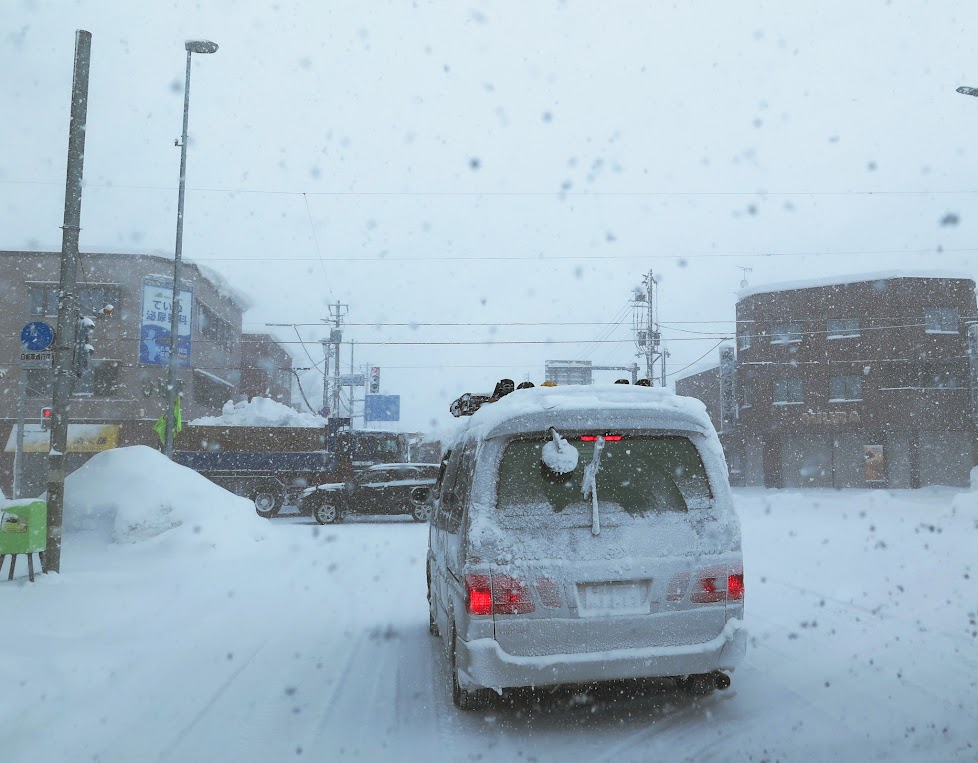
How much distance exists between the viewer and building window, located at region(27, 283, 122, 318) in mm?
37281

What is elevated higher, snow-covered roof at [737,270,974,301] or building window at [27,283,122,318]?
snow-covered roof at [737,270,974,301]

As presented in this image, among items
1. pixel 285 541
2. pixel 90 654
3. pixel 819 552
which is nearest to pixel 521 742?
pixel 90 654

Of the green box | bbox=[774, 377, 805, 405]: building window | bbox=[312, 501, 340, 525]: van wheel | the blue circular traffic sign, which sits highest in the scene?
bbox=[774, 377, 805, 405]: building window

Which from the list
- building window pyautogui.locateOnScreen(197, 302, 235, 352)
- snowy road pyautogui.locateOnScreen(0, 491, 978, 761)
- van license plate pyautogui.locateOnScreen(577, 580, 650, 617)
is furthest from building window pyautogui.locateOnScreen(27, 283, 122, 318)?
van license plate pyautogui.locateOnScreen(577, 580, 650, 617)

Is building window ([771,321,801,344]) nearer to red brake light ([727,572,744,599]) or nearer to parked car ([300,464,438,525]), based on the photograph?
parked car ([300,464,438,525])

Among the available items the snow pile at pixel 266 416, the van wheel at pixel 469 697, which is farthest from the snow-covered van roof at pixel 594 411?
the snow pile at pixel 266 416

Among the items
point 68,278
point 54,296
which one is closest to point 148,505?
point 68,278

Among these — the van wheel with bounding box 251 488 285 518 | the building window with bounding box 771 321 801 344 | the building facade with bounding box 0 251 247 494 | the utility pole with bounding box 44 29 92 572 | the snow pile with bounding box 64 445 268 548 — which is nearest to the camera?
the utility pole with bounding box 44 29 92 572

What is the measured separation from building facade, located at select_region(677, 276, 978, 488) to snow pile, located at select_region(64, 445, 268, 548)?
3420 centimetres

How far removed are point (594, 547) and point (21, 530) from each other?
8.30 m

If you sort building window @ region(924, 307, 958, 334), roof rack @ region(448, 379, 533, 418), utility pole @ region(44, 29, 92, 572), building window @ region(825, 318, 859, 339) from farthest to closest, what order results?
building window @ region(825, 318, 859, 339)
building window @ region(924, 307, 958, 334)
utility pole @ region(44, 29, 92, 572)
roof rack @ region(448, 379, 533, 418)

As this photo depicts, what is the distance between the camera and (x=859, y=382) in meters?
42.1

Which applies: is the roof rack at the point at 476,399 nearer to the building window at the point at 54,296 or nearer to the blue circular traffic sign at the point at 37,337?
the blue circular traffic sign at the point at 37,337

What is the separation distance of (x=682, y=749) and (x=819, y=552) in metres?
9.64
